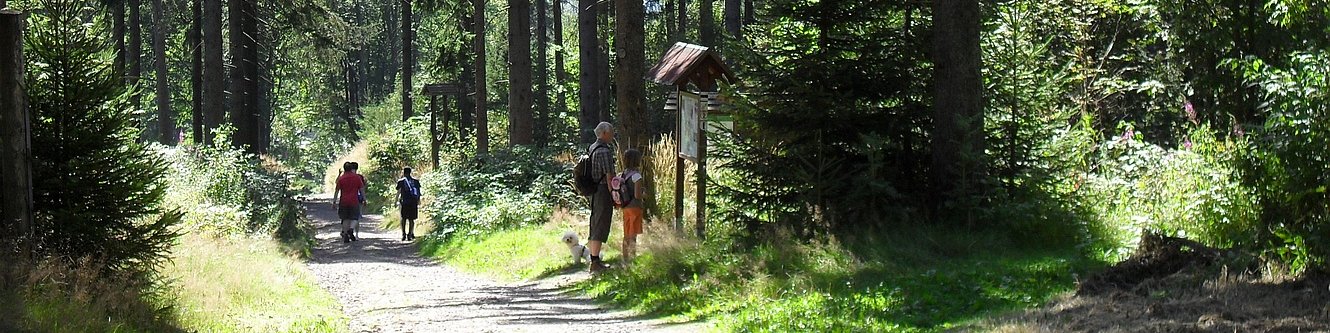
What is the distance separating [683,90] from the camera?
13.9 meters

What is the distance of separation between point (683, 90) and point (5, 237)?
6.94 m

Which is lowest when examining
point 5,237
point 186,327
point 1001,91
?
point 186,327

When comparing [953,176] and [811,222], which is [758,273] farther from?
[953,176]

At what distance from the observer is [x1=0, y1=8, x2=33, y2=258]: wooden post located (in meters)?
8.79

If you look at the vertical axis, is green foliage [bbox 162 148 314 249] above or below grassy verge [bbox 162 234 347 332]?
above

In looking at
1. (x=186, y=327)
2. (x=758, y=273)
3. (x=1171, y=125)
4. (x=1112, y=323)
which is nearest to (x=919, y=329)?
(x=1112, y=323)

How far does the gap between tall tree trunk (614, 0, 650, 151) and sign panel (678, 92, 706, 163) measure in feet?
6.70

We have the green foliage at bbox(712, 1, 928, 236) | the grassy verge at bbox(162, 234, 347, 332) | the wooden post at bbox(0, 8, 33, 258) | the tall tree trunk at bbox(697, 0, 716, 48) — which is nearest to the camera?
the wooden post at bbox(0, 8, 33, 258)

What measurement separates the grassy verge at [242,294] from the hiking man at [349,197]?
24.5 feet

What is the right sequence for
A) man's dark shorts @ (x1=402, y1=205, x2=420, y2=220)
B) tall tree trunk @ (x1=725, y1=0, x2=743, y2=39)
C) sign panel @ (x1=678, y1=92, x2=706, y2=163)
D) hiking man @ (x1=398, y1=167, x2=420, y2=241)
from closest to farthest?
sign panel @ (x1=678, y1=92, x2=706, y2=163) < hiking man @ (x1=398, y1=167, x2=420, y2=241) < man's dark shorts @ (x1=402, y1=205, x2=420, y2=220) < tall tree trunk @ (x1=725, y1=0, x2=743, y2=39)

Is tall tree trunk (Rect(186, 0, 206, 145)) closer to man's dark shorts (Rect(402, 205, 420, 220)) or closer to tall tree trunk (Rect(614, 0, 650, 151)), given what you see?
man's dark shorts (Rect(402, 205, 420, 220))

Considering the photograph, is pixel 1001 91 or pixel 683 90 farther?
pixel 683 90

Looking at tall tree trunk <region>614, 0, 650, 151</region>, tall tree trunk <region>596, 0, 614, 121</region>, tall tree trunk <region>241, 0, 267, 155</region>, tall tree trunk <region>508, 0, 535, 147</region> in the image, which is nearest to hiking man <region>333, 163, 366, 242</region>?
tall tree trunk <region>596, 0, 614, 121</region>

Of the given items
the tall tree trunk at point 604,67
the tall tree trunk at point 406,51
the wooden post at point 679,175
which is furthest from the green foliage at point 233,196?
the tall tree trunk at point 406,51
